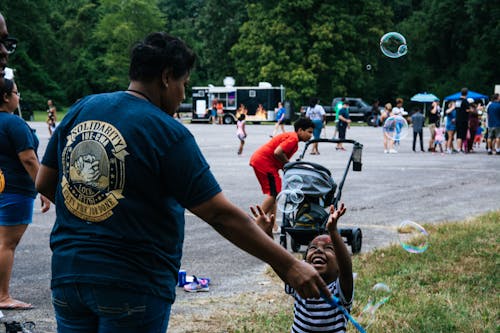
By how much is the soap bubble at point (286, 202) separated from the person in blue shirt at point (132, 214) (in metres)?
5.04

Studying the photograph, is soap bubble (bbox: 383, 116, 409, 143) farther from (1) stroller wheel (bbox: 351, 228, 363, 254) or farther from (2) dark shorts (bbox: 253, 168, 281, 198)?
(1) stroller wheel (bbox: 351, 228, 363, 254)

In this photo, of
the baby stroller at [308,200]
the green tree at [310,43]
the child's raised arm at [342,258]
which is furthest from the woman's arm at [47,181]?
the green tree at [310,43]

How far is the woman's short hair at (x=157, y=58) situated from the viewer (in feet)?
9.56

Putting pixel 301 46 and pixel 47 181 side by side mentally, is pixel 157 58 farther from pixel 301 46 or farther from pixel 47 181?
pixel 301 46

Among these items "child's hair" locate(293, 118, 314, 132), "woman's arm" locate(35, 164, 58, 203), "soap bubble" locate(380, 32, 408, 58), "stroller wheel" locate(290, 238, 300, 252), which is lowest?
"stroller wheel" locate(290, 238, 300, 252)

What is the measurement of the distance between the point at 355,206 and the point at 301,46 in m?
50.2

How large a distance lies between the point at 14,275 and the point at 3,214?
5.55 ft

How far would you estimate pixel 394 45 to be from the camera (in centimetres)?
Answer: 1134

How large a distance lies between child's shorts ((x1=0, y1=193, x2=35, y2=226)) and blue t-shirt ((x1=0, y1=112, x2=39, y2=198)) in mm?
43

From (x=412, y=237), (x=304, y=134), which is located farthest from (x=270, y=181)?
(x=412, y=237)

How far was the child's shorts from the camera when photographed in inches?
238

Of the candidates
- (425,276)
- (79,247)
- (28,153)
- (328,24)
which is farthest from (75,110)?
(328,24)

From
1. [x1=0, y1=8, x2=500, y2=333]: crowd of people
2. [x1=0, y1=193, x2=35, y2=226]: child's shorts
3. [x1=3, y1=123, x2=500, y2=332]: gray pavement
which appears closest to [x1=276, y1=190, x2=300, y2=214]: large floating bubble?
[x1=3, y1=123, x2=500, y2=332]: gray pavement

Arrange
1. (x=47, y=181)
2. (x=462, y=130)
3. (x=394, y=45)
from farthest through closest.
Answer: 1. (x=462, y=130)
2. (x=394, y=45)
3. (x=47, y=181)
